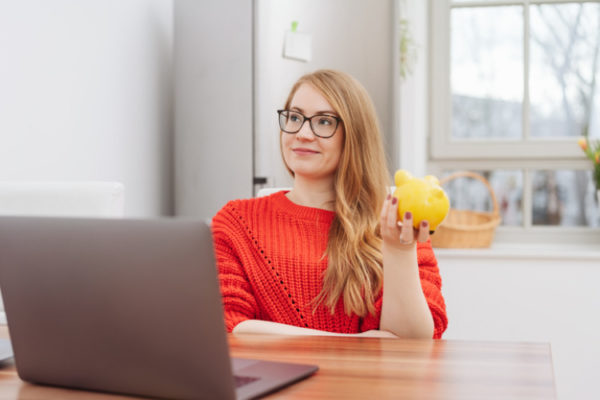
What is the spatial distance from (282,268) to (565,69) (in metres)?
2.32

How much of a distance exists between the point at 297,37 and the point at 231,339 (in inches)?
68.8

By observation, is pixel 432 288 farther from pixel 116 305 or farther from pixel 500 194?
pixel 500 194

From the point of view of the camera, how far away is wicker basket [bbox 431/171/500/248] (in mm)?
2871

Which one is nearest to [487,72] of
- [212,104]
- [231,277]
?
[212,104]

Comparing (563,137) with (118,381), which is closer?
(118,381)

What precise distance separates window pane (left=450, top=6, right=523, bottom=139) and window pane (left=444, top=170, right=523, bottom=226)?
0.65 ft

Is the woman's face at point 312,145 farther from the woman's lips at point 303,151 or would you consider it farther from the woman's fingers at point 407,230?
the woman's fingers at point 407,230

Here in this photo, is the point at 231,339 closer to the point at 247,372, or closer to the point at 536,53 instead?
the point at 247,372

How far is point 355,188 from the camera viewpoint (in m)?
1.49

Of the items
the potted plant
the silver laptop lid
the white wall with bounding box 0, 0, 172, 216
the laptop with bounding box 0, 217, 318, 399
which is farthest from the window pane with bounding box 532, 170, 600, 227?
the silver laptop lid

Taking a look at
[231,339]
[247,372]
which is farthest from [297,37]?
[247,372]

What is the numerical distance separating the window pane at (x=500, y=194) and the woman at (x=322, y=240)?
182cm

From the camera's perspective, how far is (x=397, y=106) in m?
2.75

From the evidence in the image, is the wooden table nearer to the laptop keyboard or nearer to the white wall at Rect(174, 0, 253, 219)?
the laptop keyboard
